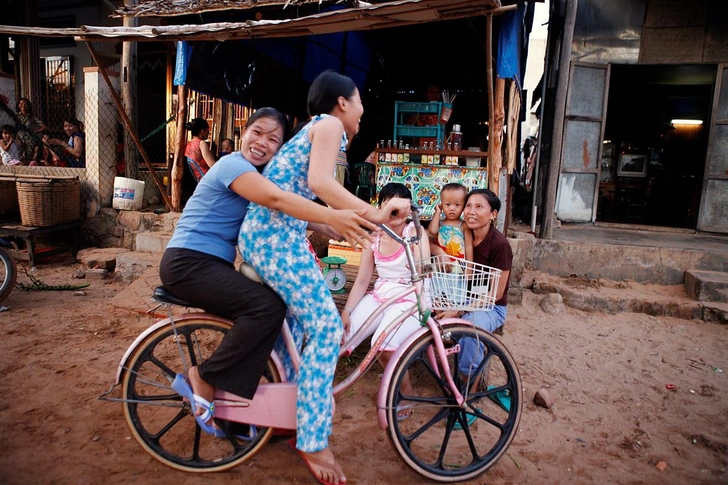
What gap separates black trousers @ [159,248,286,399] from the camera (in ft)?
6.77

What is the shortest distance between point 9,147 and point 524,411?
31.4 ft

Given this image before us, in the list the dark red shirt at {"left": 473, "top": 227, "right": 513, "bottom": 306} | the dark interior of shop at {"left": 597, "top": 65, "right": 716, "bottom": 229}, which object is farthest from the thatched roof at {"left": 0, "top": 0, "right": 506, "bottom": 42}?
the dark interior of shop at {"left": 597, "top": 65, "right": 716, "bottom": 229}

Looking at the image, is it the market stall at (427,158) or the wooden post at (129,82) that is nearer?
the market stall at (427,158)

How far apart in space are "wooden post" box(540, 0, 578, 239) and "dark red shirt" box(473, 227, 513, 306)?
3399mm

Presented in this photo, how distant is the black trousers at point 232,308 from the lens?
2.06 metres

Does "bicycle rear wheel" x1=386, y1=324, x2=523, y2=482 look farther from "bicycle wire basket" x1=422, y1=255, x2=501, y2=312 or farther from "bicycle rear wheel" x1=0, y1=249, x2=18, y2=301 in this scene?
"bicycle rear wheel" x1=0, y1=249, x2=18, y2=301

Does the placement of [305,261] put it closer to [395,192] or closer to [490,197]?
[395,192]

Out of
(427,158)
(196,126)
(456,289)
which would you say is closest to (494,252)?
(456,289)

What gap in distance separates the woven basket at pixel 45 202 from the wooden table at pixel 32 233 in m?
0.08

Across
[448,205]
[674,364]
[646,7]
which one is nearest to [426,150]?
[448,205]

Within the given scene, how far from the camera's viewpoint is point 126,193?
23.3 ft

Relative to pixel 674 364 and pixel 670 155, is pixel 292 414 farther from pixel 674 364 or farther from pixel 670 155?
pixel 670 155

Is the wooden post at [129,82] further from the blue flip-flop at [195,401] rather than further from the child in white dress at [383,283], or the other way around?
the blue flip-flop at [195,401]

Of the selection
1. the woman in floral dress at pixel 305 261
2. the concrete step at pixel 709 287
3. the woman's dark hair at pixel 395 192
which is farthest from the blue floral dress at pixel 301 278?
the concrete step at pixel 709 287
